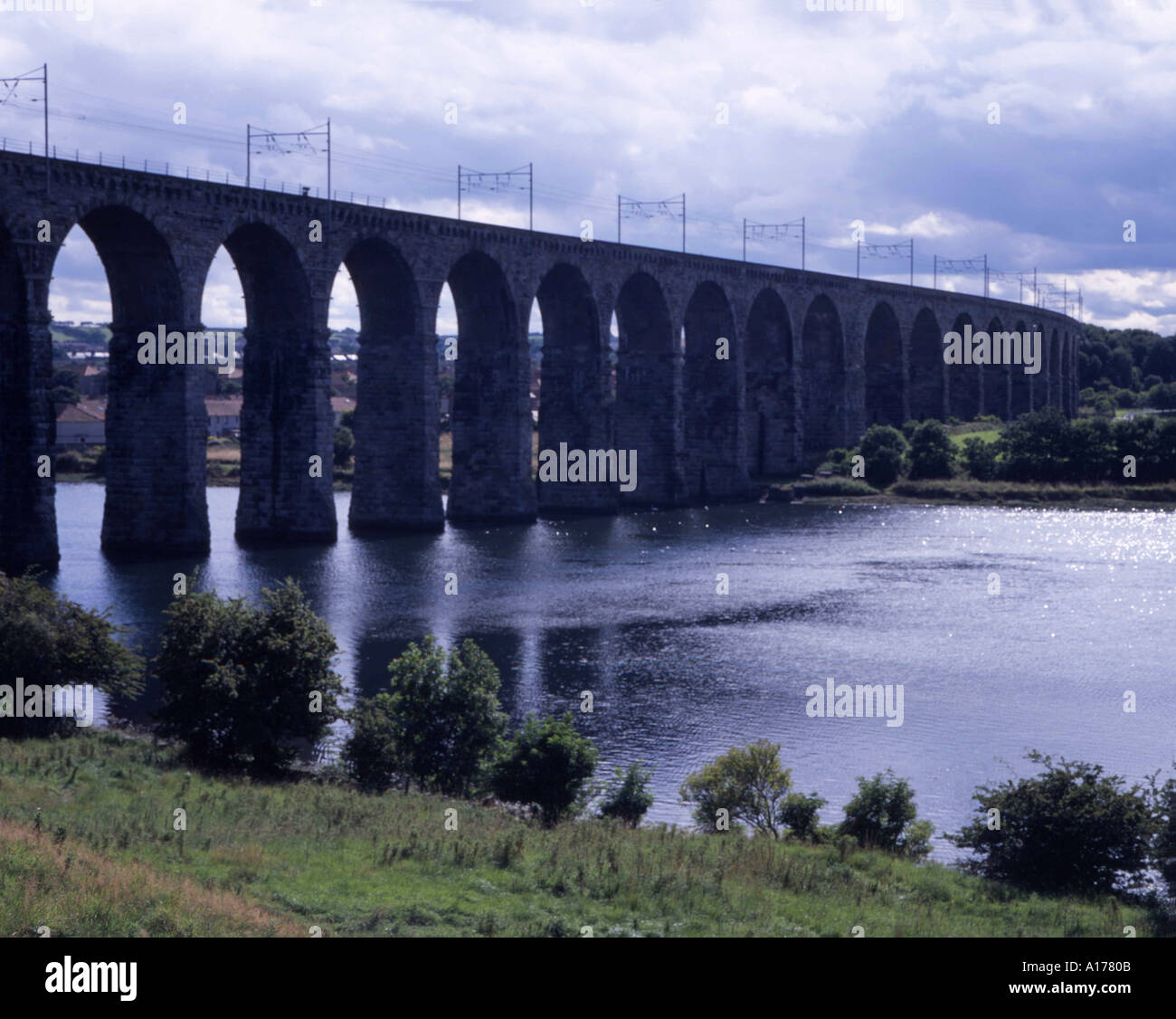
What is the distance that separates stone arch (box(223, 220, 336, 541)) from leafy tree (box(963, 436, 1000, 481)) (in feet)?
204

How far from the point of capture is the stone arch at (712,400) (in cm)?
10562

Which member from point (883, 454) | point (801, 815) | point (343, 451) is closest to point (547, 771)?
point (801, 815)

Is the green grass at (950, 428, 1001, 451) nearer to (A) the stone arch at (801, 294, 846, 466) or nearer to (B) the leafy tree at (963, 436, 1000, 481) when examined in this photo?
(B) the leafy tree at (963, 436, 1000, 481)

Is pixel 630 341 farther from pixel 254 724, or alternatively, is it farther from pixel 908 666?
pixel 254 724

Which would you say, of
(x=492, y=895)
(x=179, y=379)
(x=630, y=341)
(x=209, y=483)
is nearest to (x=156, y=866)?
(x=492, y=895)

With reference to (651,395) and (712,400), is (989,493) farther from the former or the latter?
(651,395)

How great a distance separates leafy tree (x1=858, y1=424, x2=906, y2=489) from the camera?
110500mm

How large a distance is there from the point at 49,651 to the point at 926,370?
12664cm

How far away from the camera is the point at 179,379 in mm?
60719

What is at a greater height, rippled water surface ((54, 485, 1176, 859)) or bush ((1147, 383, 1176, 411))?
bush ((1147, 383, 1176, 411))

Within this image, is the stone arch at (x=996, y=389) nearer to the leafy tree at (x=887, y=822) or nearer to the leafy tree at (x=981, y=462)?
the leafy tree at (x=981, y=462)

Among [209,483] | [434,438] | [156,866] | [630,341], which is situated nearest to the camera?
[156,866]

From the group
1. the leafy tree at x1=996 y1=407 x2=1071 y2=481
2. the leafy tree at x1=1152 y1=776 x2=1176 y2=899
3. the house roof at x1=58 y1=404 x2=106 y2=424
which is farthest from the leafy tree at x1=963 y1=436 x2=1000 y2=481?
the leafy tree at x1=1152 y1=776 x2=1176 y2=899

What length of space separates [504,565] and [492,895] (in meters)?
46.3
